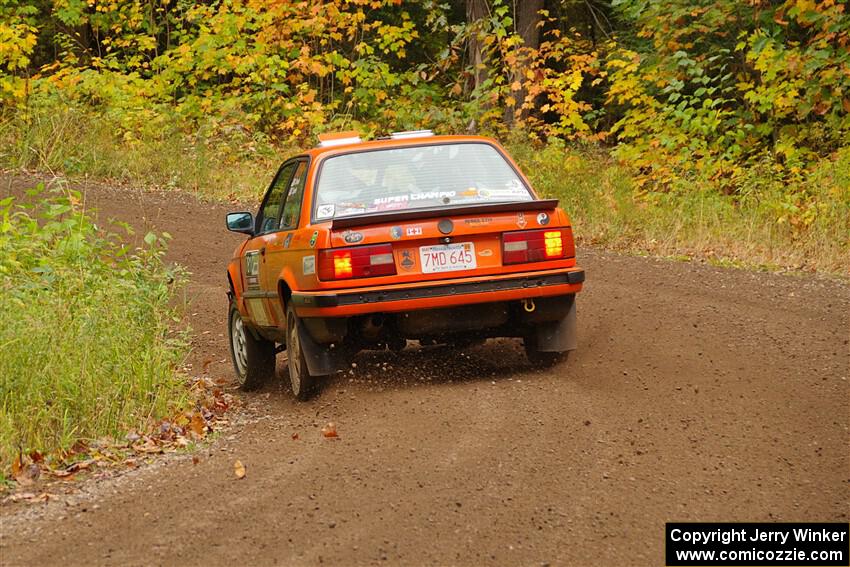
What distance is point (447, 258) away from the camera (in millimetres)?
7316

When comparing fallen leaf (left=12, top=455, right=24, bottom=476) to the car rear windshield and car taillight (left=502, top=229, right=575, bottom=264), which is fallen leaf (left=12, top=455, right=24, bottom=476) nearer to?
the car rear windshield

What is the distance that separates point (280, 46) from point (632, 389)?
19153 millimetres

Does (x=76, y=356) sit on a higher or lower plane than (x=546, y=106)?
lower

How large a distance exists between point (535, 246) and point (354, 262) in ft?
3.76

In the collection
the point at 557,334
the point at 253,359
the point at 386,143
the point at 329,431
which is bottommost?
the point at 253,359

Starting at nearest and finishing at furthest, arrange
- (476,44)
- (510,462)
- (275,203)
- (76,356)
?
(510,462)
(76,356)
(275,203)
(476,44)

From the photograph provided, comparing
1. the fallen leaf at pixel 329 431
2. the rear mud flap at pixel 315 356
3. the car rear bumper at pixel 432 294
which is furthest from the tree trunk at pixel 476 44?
the fallen leaf at pixel 329 431

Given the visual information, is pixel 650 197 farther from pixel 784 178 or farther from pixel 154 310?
pixel 154 310

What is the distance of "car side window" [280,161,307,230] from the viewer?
8.05 metres

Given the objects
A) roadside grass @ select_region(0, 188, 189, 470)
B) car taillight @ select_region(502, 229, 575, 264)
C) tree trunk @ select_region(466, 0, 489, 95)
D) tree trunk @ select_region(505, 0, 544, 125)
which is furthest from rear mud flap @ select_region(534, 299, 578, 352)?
tree trunk @ select_region(466, 0, 489, 95)

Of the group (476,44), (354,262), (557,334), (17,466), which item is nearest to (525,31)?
(476,44)

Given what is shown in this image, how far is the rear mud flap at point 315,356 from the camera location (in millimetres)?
7484

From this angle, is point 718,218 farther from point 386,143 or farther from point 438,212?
point 438,212

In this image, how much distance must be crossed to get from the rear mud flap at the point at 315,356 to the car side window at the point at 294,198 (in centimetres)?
80
